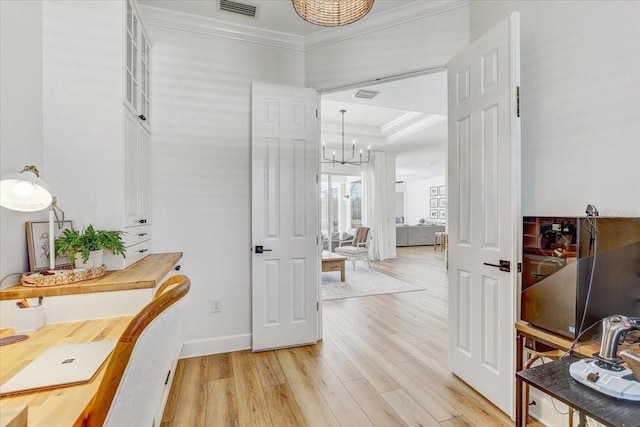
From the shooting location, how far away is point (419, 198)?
1453 centimetres

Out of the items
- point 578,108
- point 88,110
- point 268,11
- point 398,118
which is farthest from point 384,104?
point 88,110

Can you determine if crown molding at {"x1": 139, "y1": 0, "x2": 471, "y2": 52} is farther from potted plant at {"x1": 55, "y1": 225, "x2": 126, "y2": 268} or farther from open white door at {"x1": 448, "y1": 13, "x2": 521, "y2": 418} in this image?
potted plant at {"x1": 55, "y1": 225, "x2": 126, "y2": 268}

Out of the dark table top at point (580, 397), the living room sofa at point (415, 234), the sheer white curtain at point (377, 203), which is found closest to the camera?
the dark table top at point (580, 397)

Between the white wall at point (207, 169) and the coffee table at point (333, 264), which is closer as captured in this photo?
the white wall at point (207, 169)

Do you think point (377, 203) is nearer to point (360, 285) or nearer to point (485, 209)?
point (360, 285)

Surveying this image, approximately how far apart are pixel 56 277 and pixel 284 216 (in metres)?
1.75

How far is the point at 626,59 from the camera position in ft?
4.85

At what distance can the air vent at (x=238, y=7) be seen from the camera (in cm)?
259

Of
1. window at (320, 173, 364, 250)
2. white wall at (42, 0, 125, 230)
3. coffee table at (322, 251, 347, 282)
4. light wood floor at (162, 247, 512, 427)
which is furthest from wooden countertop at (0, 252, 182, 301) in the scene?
window at (320, 173, 364, 250)

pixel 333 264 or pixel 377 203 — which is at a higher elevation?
pixel 377 203

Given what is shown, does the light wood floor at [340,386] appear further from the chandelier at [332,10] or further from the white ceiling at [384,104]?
the white ceiling at [384,104]

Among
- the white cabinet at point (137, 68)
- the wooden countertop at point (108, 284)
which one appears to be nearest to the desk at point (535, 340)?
the wooden countertop at point (108, 284)

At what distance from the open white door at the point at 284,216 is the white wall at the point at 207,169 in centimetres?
16

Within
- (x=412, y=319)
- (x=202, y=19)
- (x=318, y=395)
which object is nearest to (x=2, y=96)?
(x=202, y=19)
